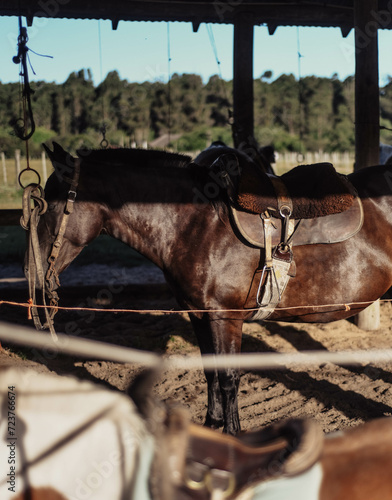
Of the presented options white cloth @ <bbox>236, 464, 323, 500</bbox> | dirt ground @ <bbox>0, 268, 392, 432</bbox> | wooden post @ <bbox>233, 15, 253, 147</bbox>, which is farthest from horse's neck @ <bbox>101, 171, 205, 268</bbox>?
wooden post @ <bbox>233, 15, 253, 147</bbox>

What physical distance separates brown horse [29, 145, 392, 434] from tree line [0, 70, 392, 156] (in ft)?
74.7

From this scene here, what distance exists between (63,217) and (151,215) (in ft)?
1.65

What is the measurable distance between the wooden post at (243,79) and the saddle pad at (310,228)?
3.34 metres

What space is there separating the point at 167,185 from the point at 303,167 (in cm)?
91

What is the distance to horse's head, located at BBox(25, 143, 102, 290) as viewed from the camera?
2.97 metres

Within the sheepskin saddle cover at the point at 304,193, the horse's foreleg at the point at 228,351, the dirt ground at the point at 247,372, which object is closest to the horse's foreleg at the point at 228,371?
the horse's foreleg at the point at 228,351

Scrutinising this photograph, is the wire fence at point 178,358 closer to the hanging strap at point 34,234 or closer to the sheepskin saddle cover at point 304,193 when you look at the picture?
the hanging strap at point 34,234

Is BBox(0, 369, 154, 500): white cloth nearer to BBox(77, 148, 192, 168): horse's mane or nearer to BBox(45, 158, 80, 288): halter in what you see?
BBox(45, 158, 80, 288): halter

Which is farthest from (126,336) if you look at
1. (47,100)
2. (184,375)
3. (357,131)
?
(47,100)

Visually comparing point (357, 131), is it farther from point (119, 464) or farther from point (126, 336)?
point (119, 464)

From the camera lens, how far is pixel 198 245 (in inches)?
119

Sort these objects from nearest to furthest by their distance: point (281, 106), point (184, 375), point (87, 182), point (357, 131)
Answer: point (87, 182) → point (184, 375) → point (357, 131) → point (281, 106)

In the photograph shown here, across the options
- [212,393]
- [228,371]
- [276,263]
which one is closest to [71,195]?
[276,263]

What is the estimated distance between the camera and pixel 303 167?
3363mm
